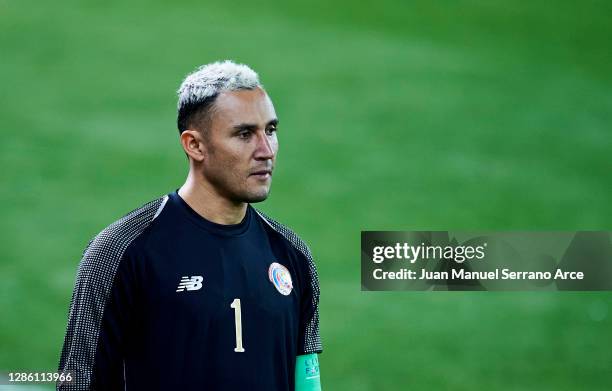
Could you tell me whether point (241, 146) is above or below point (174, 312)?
above

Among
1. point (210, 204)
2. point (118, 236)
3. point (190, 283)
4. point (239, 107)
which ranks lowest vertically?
point (190, 283)

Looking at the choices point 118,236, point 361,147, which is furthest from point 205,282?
point 361,147

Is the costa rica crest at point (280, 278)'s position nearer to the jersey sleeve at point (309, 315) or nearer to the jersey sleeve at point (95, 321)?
the jersey sleeve at point (309, 315)

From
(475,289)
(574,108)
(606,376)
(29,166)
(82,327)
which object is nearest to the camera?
(82,327)

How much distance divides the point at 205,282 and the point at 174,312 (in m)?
0.12

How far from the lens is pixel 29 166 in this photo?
889 centimetres

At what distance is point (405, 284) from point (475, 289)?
0.73 metres

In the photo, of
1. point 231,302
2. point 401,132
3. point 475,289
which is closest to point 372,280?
point 475,289

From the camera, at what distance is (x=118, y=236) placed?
9.37 ft

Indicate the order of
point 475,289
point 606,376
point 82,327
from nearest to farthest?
point 82,327 < point 606,376 < point 475,289

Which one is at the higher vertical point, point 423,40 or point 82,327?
point 423,40

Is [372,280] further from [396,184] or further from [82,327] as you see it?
[82,327]

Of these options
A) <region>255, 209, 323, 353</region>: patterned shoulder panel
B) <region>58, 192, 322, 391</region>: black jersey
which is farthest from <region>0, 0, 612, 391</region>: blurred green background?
<region>58, 192, 322, 391</region>: black jersey

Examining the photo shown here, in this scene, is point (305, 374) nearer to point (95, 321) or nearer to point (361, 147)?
point (95, 321)
